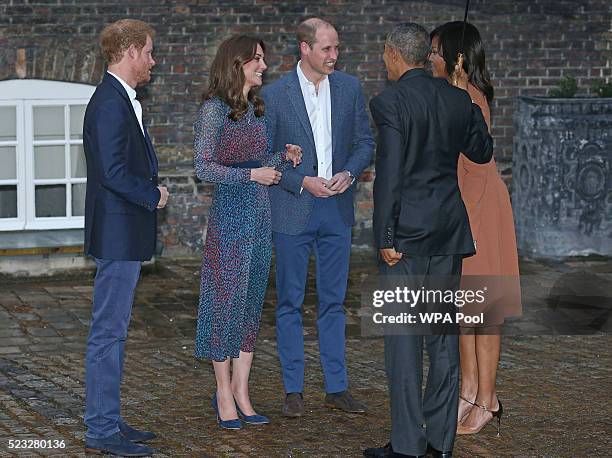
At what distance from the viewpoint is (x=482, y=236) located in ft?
22.9

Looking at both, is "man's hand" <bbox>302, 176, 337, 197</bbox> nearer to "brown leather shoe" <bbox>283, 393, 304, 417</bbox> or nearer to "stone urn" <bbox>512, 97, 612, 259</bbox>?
"brown leather shoe" <bbox>283, 393, 304, 417</bbox>

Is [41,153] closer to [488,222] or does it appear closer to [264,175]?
[264,175]

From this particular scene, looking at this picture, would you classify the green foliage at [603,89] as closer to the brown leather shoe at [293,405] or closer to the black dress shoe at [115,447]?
the brown leather shoe at [293,405]

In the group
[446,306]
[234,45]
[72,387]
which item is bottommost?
[72,387]

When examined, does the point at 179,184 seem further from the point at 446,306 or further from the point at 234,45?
the point at 446,306

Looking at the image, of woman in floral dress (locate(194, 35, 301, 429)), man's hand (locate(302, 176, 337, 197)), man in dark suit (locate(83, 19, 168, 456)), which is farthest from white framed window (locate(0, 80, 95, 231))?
man in dark suit (locate(83, 19, 168, 456))

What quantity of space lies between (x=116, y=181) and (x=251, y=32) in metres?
5.89

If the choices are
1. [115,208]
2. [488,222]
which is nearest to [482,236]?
[488,222]

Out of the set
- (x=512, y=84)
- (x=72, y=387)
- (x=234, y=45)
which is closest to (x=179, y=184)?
(x=512, y=84)

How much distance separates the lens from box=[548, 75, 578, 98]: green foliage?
12469 mm

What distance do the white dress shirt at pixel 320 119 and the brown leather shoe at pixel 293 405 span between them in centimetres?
122

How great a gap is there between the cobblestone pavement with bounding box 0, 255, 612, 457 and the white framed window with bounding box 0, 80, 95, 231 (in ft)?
3.23

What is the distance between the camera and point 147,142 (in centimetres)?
663

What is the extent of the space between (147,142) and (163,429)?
4.98ft
